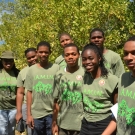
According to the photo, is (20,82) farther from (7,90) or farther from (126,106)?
(126,106)

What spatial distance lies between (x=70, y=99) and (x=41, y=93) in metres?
0.95

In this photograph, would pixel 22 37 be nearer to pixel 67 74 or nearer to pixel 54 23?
pixel 54 23

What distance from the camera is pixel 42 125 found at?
15.4 ft

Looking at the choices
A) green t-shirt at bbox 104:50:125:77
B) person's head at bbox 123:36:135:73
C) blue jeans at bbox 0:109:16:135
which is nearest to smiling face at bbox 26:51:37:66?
blue jeans at bbox 0:109:16:135

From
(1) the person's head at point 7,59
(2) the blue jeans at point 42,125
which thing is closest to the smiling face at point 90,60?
(2) the blue jeans at point 42,125

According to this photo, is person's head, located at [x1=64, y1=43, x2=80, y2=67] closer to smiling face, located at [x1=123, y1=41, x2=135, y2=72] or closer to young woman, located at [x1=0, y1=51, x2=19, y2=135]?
smiling face, located at [x1=123, y1=41, x2=135, y2=72]

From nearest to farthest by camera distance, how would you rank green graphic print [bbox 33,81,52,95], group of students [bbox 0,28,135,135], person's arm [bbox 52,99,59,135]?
1. group of students [bbox 0,28,135,135]
2. person's arm [bbox 52,99,59,135]
3. green graphic print [bbox 33,81,52,95]

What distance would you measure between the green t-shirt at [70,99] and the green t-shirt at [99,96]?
1.41ft

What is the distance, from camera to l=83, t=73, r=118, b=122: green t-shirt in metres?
3.18

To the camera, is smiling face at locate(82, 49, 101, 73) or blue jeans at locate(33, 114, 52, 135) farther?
blue jeans at locate(33, 114, 52, 135)

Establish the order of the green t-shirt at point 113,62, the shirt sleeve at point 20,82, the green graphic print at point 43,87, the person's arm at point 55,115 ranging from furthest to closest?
the shirt sleeve at point 20,82
the green graphic print at point 43,87
the green t-shirt at point 113,62
the person's arm at point 55,115

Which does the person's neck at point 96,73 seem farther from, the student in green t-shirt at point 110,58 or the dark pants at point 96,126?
the student in green t-shirt at point 110,58

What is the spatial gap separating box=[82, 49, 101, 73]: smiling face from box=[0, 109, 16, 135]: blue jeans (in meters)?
2.91

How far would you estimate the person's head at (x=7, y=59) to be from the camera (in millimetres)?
5531
